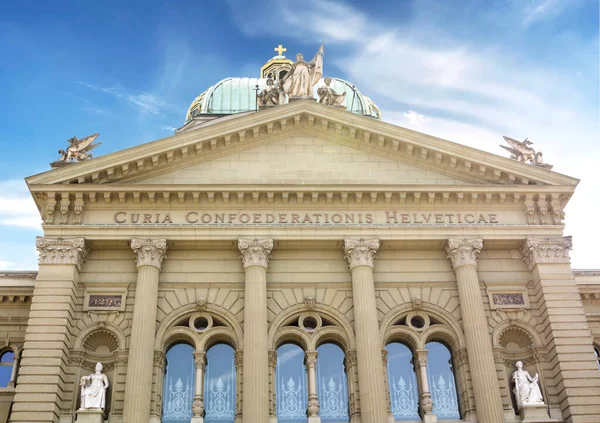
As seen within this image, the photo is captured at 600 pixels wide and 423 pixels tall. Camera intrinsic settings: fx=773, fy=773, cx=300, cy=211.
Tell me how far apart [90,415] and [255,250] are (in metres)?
7.97

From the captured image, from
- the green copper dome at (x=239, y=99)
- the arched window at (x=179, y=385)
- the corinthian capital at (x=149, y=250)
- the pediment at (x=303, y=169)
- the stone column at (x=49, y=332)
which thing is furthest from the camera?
the green copper dome at (x=239, y=99)

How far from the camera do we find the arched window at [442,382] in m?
26.9

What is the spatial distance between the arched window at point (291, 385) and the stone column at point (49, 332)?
731 centimetres

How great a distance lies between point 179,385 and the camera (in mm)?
27031

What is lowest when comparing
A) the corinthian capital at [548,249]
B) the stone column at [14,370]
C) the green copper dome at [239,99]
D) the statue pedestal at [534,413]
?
the statue pedestal at [534,413]

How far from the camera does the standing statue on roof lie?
3175cm

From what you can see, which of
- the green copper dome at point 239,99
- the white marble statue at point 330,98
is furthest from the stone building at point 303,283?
the green copper dome at point 239,99

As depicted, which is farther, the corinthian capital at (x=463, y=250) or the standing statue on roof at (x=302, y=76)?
the standing statue on roof at (x=302, y=76)

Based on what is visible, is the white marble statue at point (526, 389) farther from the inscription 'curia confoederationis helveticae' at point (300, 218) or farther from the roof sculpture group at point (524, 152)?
the roof sculpture group at point (524, 152)

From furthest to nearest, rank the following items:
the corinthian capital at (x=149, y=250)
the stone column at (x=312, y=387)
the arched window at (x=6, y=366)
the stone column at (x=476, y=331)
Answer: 1. the arched window at (x=6, y=366)
2. the corinthian capital at (x=149, y=250)
3. the stone column at (x=312, y=387)
4. the stone column at (x=476, y=331)

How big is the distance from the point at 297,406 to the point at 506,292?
29.0ft

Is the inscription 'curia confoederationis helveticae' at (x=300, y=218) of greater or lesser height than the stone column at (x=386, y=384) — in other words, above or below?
above

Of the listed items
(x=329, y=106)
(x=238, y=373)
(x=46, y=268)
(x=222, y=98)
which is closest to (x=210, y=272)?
(x=238, y=373)

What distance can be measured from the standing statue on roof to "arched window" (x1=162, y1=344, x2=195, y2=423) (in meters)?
11.2
